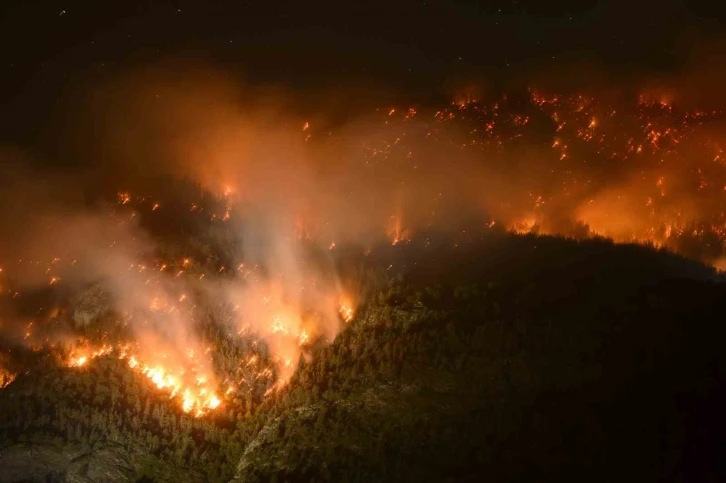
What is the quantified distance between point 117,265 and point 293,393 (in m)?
86.1

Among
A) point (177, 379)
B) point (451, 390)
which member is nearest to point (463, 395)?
point (451, 390)

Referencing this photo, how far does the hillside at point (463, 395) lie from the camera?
99.0 metres

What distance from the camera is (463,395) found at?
112 m

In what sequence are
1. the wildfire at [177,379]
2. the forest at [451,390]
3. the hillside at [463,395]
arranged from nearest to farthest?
the hillside at [463,395], the forest at [451,390], the wildfire at [177,379]

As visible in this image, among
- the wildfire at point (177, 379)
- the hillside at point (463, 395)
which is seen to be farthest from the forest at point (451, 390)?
the wildfire at point (177, 379)

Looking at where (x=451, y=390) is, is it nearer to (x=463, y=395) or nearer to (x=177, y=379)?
(x=463, y=395)

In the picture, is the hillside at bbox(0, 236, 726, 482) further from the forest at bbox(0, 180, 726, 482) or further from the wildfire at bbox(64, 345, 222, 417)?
the wildfire at bbox(64, 345, 222, 417)

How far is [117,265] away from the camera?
192 meters

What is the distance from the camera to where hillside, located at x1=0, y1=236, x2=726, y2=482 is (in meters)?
99.0

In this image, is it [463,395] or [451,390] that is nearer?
[463,395]

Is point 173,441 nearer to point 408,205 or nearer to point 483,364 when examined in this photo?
point 483,364

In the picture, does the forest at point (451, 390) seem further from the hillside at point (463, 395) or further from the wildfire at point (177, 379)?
the wildfire at point (177, 379)

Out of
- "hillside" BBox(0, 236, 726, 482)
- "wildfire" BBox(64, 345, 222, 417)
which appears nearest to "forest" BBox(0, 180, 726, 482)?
"hillside" BBox(0, 236, 726, 482)

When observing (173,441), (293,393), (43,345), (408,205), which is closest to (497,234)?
(408,205)
